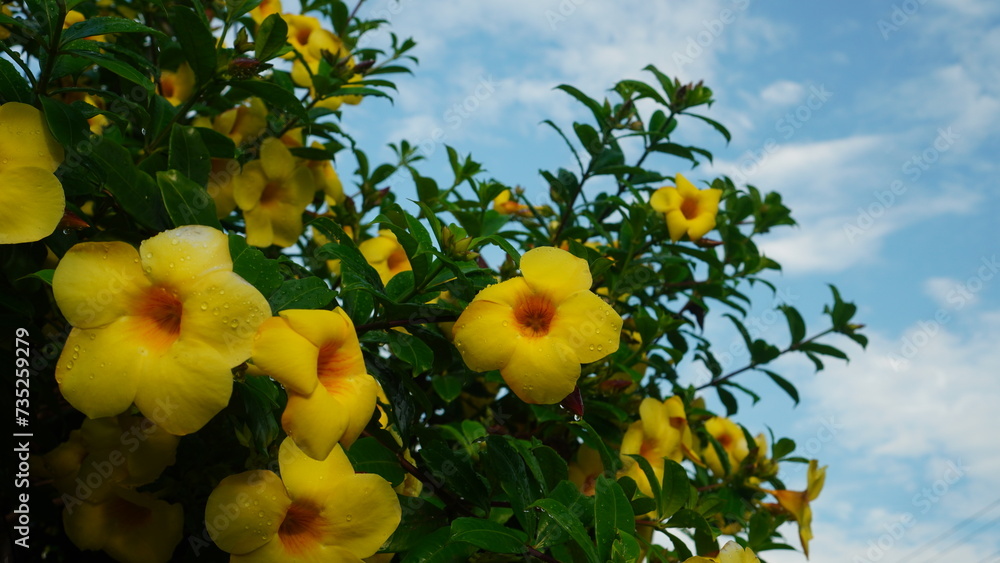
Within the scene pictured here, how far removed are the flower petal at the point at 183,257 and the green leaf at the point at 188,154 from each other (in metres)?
0.38

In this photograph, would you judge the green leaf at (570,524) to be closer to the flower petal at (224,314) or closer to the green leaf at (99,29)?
the flower petal at (224,314)

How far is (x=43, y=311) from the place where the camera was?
152cm

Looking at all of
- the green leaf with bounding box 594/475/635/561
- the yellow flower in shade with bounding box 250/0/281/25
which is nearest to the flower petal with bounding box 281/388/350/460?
the green leaf with bounding box 594/475/635/561

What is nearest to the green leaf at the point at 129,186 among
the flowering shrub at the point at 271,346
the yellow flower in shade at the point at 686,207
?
the flowering shrub at the point at 271,346

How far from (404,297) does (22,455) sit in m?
0.93

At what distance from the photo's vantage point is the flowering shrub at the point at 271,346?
40.5 inches

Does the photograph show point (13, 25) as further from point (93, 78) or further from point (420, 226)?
point (93, 78)

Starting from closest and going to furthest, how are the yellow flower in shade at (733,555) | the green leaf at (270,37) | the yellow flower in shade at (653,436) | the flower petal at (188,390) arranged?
the flower petal at (188,390), the yellow flower in shade at (733,555), the green leaf at (270,37), the yellow flower in shade at (653,436)

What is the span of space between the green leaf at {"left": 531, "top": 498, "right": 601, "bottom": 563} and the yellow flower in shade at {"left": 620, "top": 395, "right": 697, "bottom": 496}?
705 millimetres

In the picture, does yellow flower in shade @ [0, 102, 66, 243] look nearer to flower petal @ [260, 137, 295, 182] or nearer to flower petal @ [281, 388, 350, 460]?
flower petal @ [281, 388, 350, 460]

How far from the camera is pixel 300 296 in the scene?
1.18 m

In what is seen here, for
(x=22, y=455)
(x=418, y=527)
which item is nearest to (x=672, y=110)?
(x=418, y=527)

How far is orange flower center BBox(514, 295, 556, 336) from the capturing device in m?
1.27

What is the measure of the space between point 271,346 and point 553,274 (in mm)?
509
